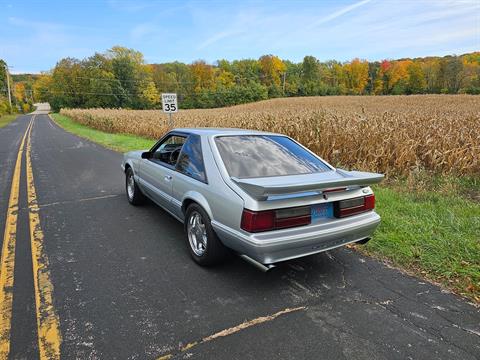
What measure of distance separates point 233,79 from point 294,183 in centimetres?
9926

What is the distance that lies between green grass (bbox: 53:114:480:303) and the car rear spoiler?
3.82ft

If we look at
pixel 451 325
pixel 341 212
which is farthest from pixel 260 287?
pixel 451 325

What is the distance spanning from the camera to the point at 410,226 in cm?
438

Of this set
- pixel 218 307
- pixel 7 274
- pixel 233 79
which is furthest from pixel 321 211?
pixel 233 79

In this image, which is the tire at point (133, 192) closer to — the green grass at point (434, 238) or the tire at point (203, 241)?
the tire at point (203, 241)

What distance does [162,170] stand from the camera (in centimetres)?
449

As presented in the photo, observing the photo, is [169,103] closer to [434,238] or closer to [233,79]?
[434,238]

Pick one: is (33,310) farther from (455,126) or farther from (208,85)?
(208,85)

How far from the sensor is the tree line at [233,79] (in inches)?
2968

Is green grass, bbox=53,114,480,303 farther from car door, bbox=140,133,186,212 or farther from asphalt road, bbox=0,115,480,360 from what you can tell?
car door, bbox=140,133,186,212

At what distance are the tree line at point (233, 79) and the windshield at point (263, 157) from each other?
239 feet

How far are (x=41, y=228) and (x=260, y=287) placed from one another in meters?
3.51

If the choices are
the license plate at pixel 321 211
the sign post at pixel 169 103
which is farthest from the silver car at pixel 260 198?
the sign post at pixel 169 103

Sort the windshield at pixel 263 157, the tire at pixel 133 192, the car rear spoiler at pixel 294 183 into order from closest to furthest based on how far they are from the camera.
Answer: the car rear spoiler at pixel 294 183
the windshield at pixel 263 157
the tire at pixel 133 192
